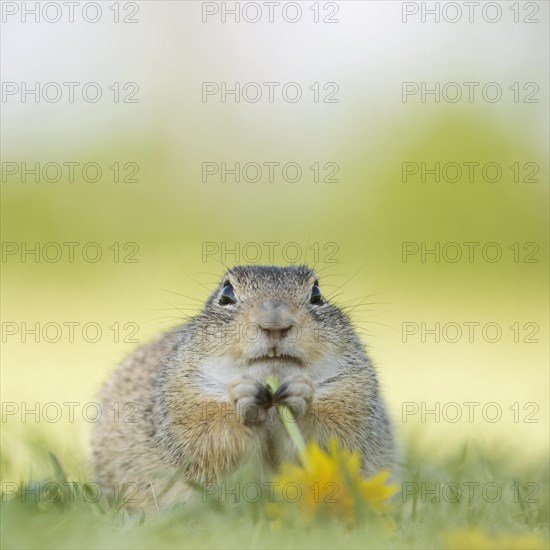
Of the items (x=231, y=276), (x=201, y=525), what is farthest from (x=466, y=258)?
(x=201, y=525)

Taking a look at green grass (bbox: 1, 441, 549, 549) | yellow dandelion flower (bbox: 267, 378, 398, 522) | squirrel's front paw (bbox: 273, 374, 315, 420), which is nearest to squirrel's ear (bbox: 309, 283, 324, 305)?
squirrel's front paw (bbox: 273, 374, 315, 420)

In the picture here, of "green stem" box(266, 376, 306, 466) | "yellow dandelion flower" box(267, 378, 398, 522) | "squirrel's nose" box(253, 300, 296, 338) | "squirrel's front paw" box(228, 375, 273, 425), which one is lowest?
"yellow dandelion flower" box(267, 378, 398, 522)

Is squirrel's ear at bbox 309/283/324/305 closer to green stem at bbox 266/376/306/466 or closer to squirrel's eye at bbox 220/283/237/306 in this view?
squirrel's eye at bbox 220/283/237/306

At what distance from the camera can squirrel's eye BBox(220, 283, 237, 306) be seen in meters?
4.71

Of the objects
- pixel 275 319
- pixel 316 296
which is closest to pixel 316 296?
pixel 316 296

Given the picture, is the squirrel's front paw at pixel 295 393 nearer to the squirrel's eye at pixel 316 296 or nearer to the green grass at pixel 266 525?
the green grass at pixel 266 525

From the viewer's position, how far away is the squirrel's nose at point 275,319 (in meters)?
4.17

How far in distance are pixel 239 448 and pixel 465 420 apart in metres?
2.43

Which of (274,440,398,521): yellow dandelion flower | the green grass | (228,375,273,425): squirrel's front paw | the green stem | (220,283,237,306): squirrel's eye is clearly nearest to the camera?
the green grass

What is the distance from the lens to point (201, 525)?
11.8 feet

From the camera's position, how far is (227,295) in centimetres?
473

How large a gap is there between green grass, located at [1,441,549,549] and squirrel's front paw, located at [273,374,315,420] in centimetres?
49

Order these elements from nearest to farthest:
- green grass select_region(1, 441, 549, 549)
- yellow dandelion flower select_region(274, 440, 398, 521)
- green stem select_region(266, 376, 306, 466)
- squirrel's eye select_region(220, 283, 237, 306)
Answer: green grass select_region(1, 441, 549, 549), yellow dandelion flower select_region(274, 440, 398, 521), green stem select_region(266, 376, 306, 466), squirrel's eye select_region(220, 283, 237, 306)

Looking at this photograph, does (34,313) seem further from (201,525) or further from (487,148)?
(487,148)
